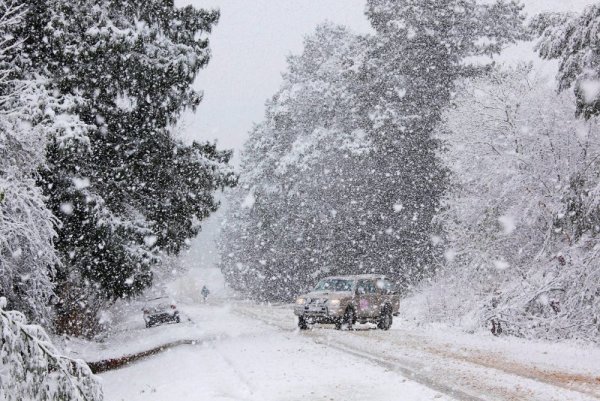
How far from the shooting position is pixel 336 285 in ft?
73.5

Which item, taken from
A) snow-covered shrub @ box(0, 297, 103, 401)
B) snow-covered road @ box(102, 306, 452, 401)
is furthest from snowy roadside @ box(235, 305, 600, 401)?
snow-covered shrub @ box(0, 297, 103, 401)

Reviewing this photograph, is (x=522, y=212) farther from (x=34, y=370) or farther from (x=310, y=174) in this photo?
(x=310, y=174)

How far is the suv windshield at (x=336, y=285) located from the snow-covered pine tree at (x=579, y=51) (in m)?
11.4

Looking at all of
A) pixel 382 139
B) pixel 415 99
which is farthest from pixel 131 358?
pixel 415 99

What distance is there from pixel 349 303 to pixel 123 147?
9.18 meters

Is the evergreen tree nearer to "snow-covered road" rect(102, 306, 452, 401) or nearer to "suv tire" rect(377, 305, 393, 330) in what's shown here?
"suv tire" rect(377, 305, 393, 330)

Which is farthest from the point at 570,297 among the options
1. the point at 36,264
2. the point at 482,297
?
the point at 36,264

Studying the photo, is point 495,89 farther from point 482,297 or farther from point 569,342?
point 569,342

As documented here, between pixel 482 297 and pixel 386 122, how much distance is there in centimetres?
1472

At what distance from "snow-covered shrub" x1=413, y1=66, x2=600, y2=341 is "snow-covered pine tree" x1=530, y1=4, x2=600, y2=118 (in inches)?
96.3

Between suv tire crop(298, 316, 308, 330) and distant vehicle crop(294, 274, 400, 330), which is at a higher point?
distant vehicle crop(294, 274, 400, 330)

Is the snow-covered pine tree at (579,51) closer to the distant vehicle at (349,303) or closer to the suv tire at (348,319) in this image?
the distant vehicle at (349,303)

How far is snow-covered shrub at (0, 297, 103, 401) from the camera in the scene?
5.23 metres

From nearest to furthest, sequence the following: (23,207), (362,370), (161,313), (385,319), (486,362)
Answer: (23,207) < (362,370) < (486,362) < (385,319) < (161,313)
